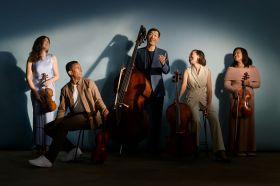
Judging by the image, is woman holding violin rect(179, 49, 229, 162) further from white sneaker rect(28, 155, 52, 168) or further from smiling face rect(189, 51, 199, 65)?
white sneaker rect(28, 155, 52, 168)

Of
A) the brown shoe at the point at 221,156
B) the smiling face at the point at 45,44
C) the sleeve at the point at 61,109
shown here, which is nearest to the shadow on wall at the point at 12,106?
the smiling face at the point at 45,44

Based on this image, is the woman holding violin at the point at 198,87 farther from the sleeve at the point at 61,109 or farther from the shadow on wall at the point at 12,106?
the shadow on wall at the point at 12,106

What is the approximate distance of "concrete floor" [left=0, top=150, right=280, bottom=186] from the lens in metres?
3.74

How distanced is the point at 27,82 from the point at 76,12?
1169mm

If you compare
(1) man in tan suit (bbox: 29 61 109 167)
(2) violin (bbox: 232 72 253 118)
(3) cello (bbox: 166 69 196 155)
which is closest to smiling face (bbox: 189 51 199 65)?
(2) violin (bbox: 232 72 253 118)

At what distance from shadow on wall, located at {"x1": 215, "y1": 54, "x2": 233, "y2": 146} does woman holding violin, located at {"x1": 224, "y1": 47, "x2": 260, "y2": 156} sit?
340mm

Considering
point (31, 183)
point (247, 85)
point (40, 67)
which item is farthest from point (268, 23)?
point (31, 183)

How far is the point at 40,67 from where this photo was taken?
570 cm

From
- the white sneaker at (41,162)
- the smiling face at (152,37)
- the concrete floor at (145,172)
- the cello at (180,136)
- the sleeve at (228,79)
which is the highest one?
the smiling face at (152,37)

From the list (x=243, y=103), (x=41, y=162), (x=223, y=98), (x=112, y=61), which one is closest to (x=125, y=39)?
(x=112, y=61)

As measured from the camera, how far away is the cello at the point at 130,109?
5.05 metres

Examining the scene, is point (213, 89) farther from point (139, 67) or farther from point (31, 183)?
Answer: point (31, 183)

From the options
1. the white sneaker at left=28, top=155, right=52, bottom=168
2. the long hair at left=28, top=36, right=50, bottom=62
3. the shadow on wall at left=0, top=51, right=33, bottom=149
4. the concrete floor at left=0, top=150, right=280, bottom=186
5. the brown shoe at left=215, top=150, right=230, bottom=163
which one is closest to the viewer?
the concrete floor at left=0, top=150, right=280, bottom=186

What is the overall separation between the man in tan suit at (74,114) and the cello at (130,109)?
1.03 feet
